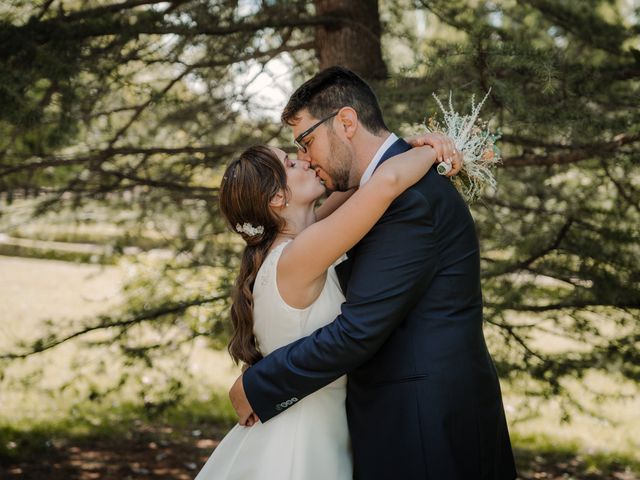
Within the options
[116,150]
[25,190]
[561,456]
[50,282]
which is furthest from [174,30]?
[50,282]

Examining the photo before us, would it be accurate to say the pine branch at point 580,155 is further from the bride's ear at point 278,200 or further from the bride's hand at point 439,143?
the bride's ear at point 278,200

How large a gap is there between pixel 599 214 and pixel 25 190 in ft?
14.1

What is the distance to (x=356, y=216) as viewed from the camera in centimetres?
247

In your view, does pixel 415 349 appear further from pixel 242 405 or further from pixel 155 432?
pixel 155 432

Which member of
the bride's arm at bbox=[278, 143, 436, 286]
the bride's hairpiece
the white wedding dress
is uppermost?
the bride's hairpiece

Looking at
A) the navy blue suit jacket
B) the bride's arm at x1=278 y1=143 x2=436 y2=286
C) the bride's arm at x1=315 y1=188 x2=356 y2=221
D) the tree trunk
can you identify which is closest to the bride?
the bride's arm at x1=278 y1=143 x2=436 y2=286

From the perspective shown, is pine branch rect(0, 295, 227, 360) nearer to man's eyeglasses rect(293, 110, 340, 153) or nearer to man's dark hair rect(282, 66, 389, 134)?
man's eyeglasses rect(293, 110, 340, 153)

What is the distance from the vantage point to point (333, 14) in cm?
503

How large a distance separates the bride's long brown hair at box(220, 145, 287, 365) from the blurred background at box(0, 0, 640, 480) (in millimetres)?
964

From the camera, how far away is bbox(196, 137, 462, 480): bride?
2520 mm

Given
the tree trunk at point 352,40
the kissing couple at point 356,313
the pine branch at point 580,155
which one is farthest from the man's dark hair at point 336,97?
the tree trunk at point 352,40

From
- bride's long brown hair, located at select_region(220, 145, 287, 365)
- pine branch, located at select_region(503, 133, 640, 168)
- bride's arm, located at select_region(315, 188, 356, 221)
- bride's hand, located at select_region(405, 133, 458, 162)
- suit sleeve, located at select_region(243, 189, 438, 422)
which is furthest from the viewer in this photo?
pine branch, located at select_region(503, 133, 640, 168)

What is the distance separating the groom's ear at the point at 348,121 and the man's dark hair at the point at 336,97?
0.11ft

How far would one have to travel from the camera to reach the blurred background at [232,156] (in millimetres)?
4086
